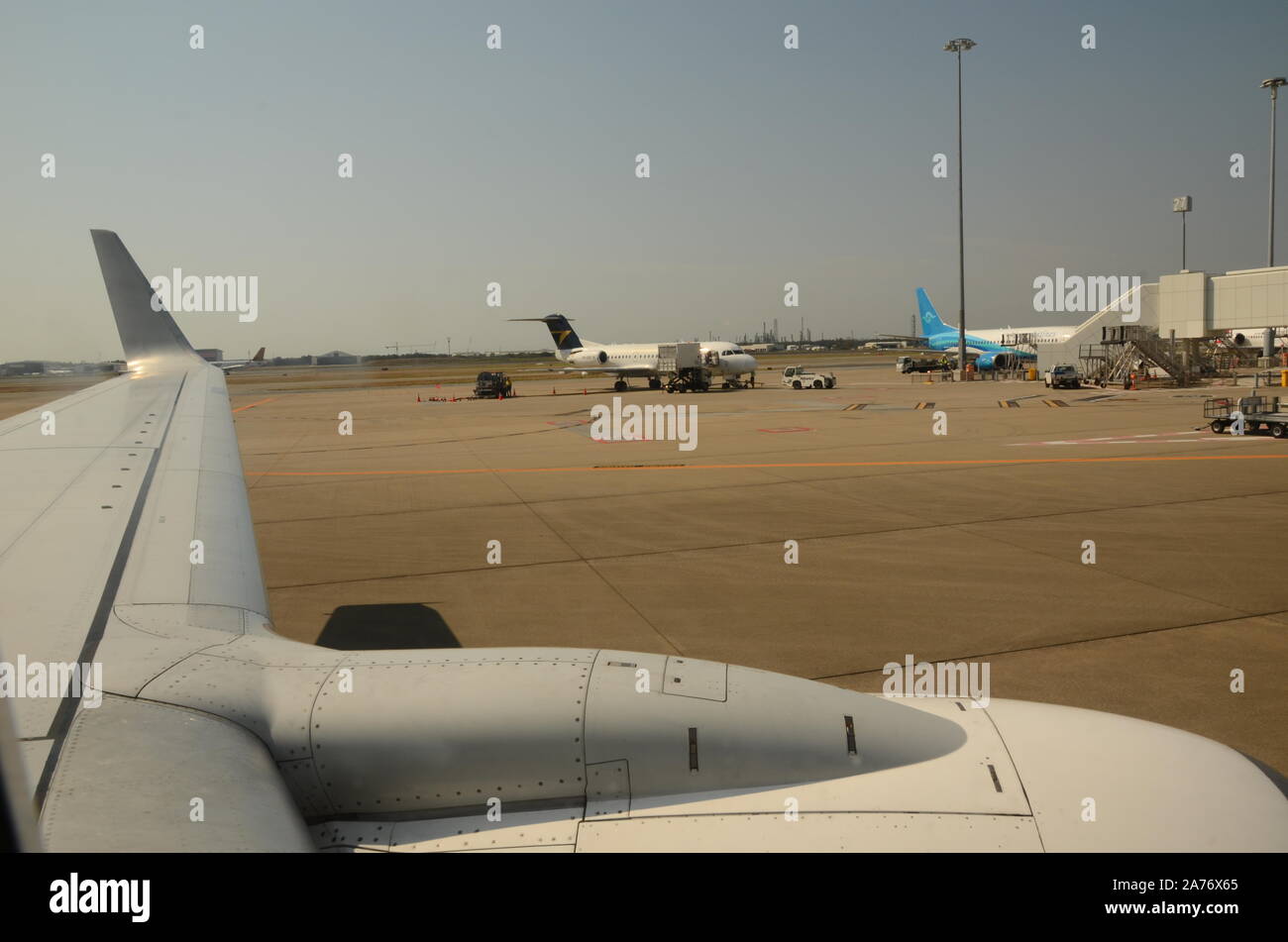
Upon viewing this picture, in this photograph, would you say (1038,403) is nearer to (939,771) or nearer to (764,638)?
(764,638)

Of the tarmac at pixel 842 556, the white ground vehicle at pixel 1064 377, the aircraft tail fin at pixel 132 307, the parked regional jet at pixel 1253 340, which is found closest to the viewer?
the tarmac at pixel 842 556

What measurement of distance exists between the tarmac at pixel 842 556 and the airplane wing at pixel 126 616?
1.60m

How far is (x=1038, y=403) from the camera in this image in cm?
4722

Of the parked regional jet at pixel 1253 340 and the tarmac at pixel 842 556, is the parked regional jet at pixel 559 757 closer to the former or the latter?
the tarmac at pixel 842 556

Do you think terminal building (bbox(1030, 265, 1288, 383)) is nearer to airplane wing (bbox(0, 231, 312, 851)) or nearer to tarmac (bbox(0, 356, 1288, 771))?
tarmac (bbox(0, 356, 1288, 771))

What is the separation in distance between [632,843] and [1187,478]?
906 inches

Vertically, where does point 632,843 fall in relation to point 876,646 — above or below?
above

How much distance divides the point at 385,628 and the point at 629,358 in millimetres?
61061

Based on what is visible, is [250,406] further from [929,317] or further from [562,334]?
[929,317]

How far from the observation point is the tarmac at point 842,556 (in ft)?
34.7

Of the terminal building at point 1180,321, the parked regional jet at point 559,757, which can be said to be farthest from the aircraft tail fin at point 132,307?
the terminal building at point 1180,321

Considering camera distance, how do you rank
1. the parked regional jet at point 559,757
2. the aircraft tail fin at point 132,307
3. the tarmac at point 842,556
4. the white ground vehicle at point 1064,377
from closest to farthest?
the parked regional jet at point 559,757, the tarmac at point 842,556, the aircraft tail fin at point 132,307, the white ground vehicle at point 1064,377

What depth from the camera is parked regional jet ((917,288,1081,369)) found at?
249ft
